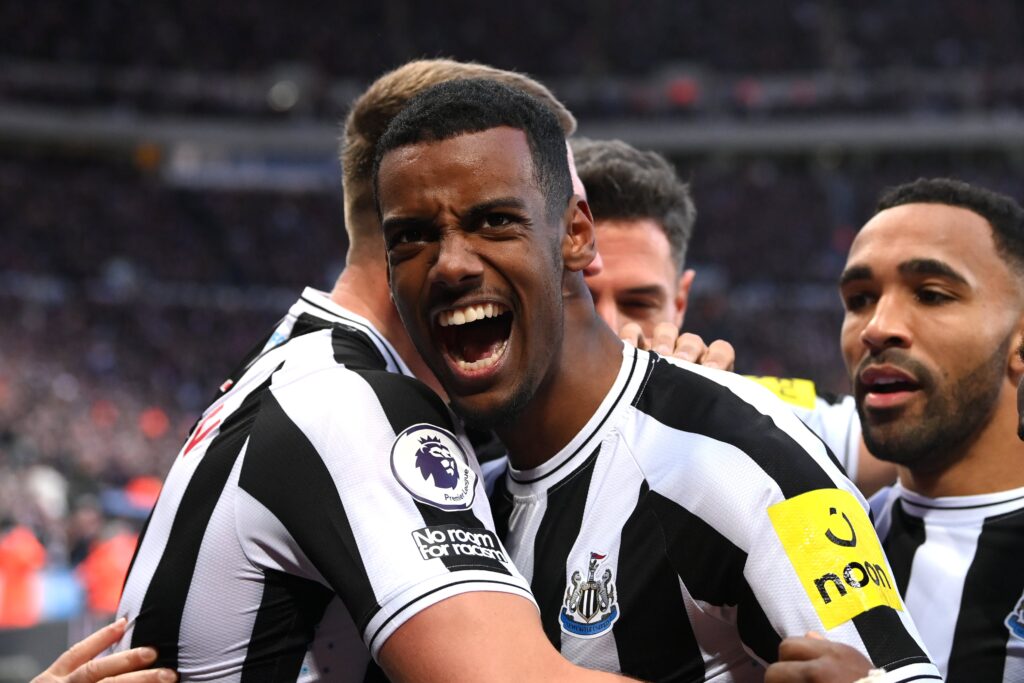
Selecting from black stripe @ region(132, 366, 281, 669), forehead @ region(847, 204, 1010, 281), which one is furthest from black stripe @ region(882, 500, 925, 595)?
black stripe @ region(132, 366, 281, 669)

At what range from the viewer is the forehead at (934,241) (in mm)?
3023

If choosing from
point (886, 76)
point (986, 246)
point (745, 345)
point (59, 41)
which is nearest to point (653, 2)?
point (886, 76)

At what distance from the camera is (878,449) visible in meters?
3.04

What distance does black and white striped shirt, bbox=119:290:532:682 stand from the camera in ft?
6.70

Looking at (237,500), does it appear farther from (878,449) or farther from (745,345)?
(745,345)

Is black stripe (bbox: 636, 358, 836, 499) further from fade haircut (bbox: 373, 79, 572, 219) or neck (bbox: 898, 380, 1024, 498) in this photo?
neck (bbox: 898, 380, 1024, 498)

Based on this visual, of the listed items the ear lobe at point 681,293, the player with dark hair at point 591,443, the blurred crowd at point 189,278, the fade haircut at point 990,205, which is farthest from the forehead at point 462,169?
the blurred crowd at point 189,278

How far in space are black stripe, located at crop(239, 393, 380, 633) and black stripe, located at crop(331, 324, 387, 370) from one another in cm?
20

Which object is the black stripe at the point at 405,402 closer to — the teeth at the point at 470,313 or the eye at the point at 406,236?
the teeth at the point at 470,313

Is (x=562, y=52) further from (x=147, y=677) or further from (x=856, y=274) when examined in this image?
(x=147, y=677)

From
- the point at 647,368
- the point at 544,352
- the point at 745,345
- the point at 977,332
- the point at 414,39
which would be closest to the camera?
the point at 544,352

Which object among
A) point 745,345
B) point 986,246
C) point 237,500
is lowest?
point 237,500

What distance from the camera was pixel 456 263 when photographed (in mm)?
2174

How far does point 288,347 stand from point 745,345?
24709mm
